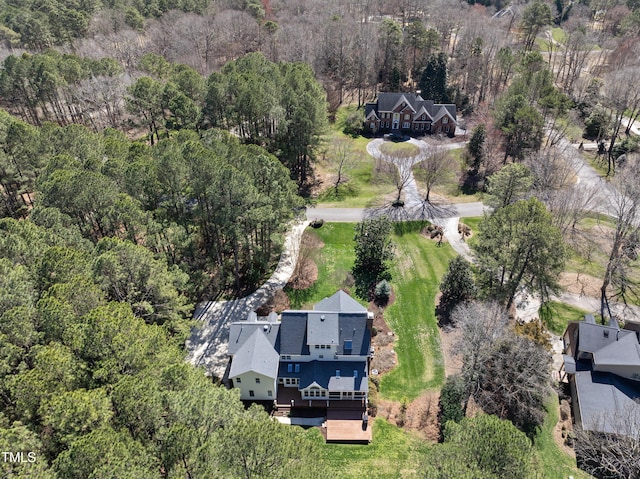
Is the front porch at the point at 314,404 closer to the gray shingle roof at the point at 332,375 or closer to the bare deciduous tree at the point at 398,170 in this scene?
the gray shingle roof at the point at 332,375

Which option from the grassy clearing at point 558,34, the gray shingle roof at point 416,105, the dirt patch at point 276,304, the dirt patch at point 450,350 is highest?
the grassy clearing at point 558,34

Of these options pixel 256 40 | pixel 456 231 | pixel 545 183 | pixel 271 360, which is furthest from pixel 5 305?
pixel 256 40

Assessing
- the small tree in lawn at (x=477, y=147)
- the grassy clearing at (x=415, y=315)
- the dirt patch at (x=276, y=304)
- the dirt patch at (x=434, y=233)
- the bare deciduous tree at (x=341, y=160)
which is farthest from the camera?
the bare deciduous tree at (x=341, y=160)

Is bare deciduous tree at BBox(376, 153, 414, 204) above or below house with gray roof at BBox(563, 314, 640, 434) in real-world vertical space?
above

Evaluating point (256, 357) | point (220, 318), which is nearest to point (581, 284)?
point (256, 357)

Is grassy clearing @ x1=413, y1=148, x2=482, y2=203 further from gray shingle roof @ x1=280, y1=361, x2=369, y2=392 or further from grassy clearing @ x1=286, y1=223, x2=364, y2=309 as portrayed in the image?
gray shingle roof @ x1=280, y1=361, x2=369, y2=392

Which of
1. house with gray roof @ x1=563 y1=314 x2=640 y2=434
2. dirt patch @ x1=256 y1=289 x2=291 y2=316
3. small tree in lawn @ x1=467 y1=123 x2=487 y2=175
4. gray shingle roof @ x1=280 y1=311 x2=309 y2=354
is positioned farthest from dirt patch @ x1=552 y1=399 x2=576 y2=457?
small tree in lawn @ x1=467 y1=123 x2=487 y2=175

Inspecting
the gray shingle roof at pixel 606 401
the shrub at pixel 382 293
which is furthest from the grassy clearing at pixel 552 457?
the shrub at pixel 382 293
